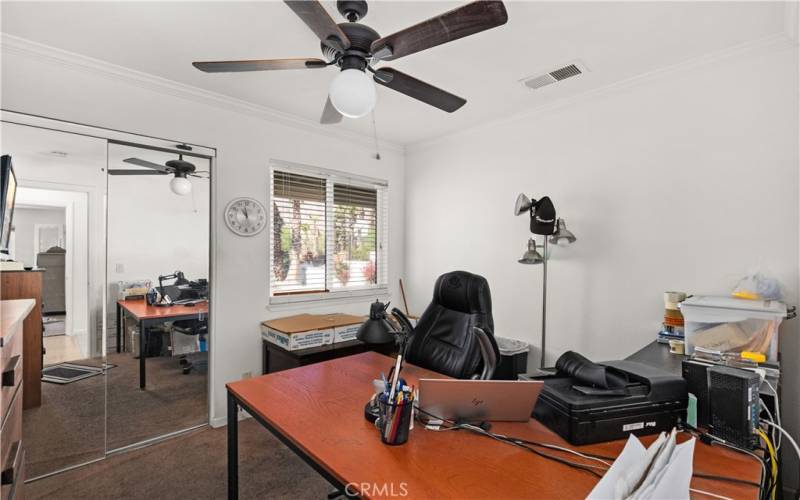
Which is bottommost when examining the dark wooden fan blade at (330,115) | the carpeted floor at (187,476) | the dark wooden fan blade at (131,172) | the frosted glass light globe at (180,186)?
the carpeted floor at (187,476)

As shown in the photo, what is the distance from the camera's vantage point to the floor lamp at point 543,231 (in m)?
2.73

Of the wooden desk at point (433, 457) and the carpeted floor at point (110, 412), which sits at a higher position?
the wooden desk at point (433, 457)

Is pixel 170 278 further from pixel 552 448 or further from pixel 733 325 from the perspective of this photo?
pixel 733 325

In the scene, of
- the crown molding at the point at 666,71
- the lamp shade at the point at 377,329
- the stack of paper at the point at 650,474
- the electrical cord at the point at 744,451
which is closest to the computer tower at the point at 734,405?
the electrical cord at the point at 744,451

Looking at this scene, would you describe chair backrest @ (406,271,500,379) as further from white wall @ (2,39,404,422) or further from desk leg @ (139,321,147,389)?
desk leg @ (139,321,147,389)

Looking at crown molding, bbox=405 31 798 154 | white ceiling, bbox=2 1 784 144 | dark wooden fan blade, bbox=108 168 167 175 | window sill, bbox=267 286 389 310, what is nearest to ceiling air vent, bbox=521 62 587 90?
white ceiling, bbox=2 1 784 144

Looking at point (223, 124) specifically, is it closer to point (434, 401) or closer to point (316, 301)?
point (316, 301)

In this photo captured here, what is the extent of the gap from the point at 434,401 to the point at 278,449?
178 cm

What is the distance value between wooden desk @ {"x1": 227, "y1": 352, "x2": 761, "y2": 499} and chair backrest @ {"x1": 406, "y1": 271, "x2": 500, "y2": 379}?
0.60m

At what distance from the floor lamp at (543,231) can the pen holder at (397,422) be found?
1.90m

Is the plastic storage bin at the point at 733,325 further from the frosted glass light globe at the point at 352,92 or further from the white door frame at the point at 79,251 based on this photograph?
the white door frame at the point at 79,251

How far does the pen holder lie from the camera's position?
1247 mm

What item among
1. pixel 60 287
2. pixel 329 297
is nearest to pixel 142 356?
pixel 60 287

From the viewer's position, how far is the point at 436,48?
2.28 m
